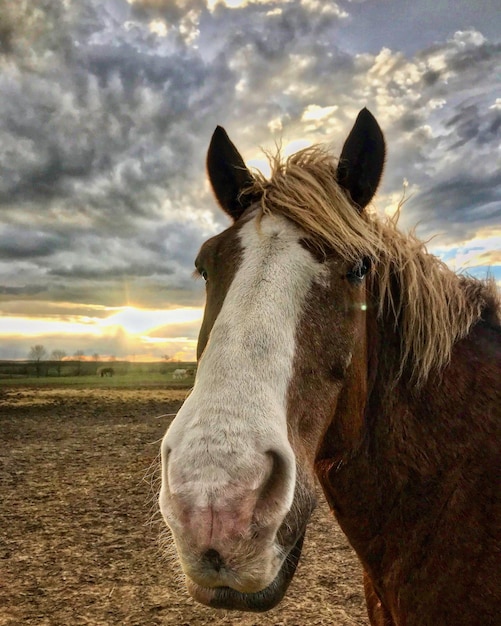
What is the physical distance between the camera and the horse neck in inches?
91.0

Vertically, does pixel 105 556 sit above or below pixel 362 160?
below

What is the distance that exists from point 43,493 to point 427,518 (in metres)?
7.92

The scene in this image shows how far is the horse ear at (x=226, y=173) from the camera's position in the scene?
108 inches

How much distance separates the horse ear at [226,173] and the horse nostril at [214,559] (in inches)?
74.8

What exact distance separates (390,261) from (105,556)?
5.47 metres

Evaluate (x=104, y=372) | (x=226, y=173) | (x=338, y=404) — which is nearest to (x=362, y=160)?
(x=226, y=173)

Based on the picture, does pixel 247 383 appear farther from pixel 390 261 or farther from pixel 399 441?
pixel 390 261

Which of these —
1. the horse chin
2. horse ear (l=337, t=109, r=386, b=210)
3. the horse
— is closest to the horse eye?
the horse

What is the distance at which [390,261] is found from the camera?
2504 millimetres

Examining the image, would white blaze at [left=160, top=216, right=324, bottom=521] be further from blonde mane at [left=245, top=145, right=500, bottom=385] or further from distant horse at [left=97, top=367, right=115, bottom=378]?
distant horse at [left=97, top=367, right=115, bottom=378]

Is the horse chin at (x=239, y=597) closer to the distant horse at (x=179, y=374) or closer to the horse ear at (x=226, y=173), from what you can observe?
the horse ear at (x=226, y=173)

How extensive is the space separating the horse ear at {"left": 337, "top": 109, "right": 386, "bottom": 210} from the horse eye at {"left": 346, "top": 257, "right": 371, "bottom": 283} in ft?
1.44

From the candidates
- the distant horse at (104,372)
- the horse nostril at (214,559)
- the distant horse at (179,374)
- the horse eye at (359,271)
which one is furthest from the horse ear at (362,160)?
the distant horse at (104,372)

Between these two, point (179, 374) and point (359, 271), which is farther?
point (179, 374)
